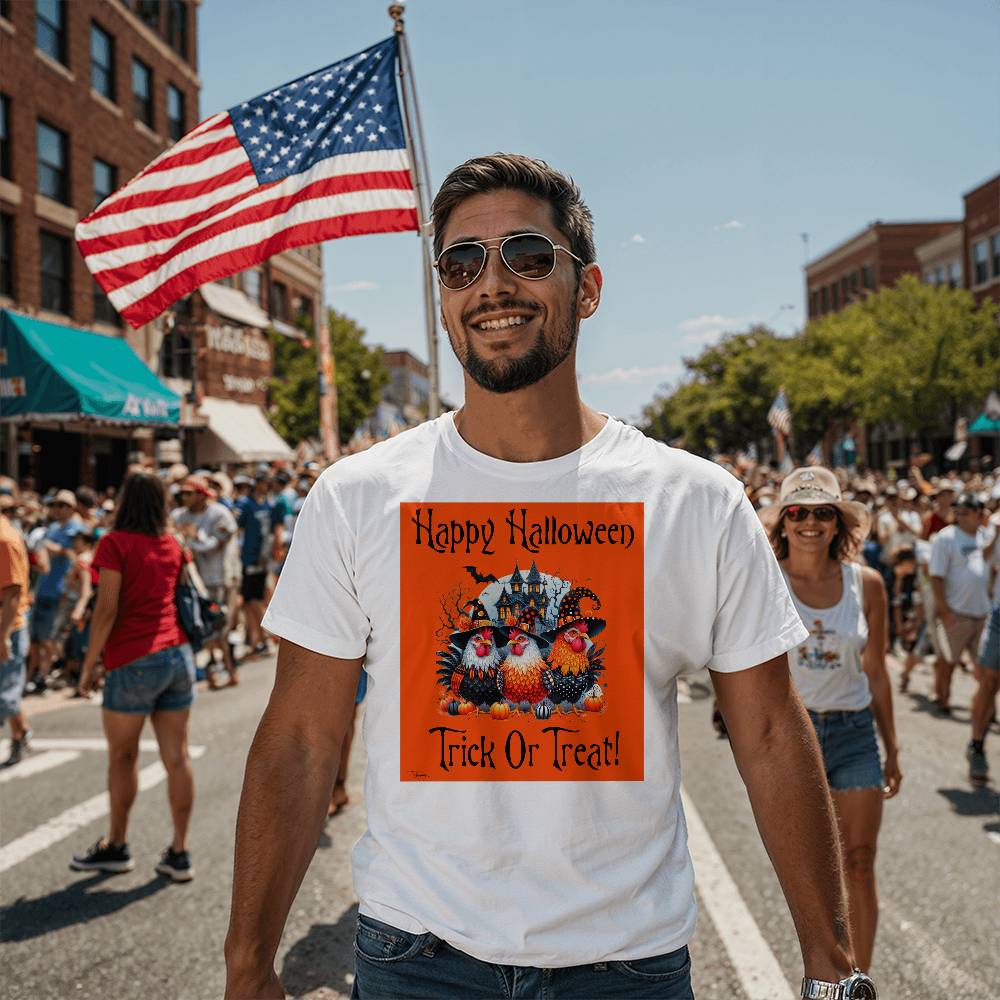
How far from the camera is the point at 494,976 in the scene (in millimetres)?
1865

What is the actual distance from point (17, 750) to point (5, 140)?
624 inches

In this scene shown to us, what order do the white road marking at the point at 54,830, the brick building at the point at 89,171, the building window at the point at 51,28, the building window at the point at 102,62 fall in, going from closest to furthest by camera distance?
the white road marking at the point at 54,830, the brick building at the point at 89,171, the building window at the point at 51,28, the building window at the point at 102,62

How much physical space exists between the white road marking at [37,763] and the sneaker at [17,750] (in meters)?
0.05

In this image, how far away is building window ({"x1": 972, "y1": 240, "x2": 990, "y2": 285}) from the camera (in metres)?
42.0

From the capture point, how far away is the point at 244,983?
1.86 meters

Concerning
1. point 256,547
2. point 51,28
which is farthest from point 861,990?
point 51,28

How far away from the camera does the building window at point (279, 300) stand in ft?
134

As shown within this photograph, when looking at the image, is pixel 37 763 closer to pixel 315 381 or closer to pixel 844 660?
pixel 844 660

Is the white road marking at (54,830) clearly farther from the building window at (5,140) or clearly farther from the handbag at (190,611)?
the building window at (5,140)

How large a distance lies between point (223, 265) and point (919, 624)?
873 cm

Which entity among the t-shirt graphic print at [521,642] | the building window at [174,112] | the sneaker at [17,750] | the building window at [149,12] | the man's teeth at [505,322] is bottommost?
the sneaker at [17,750]

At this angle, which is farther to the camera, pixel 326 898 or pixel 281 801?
pixel 326 898

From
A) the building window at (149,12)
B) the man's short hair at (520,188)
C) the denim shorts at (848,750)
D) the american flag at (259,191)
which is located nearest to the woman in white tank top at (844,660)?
the denim shorts at (848,750)

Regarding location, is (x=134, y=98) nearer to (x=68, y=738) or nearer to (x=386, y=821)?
(x=68, y=738)
